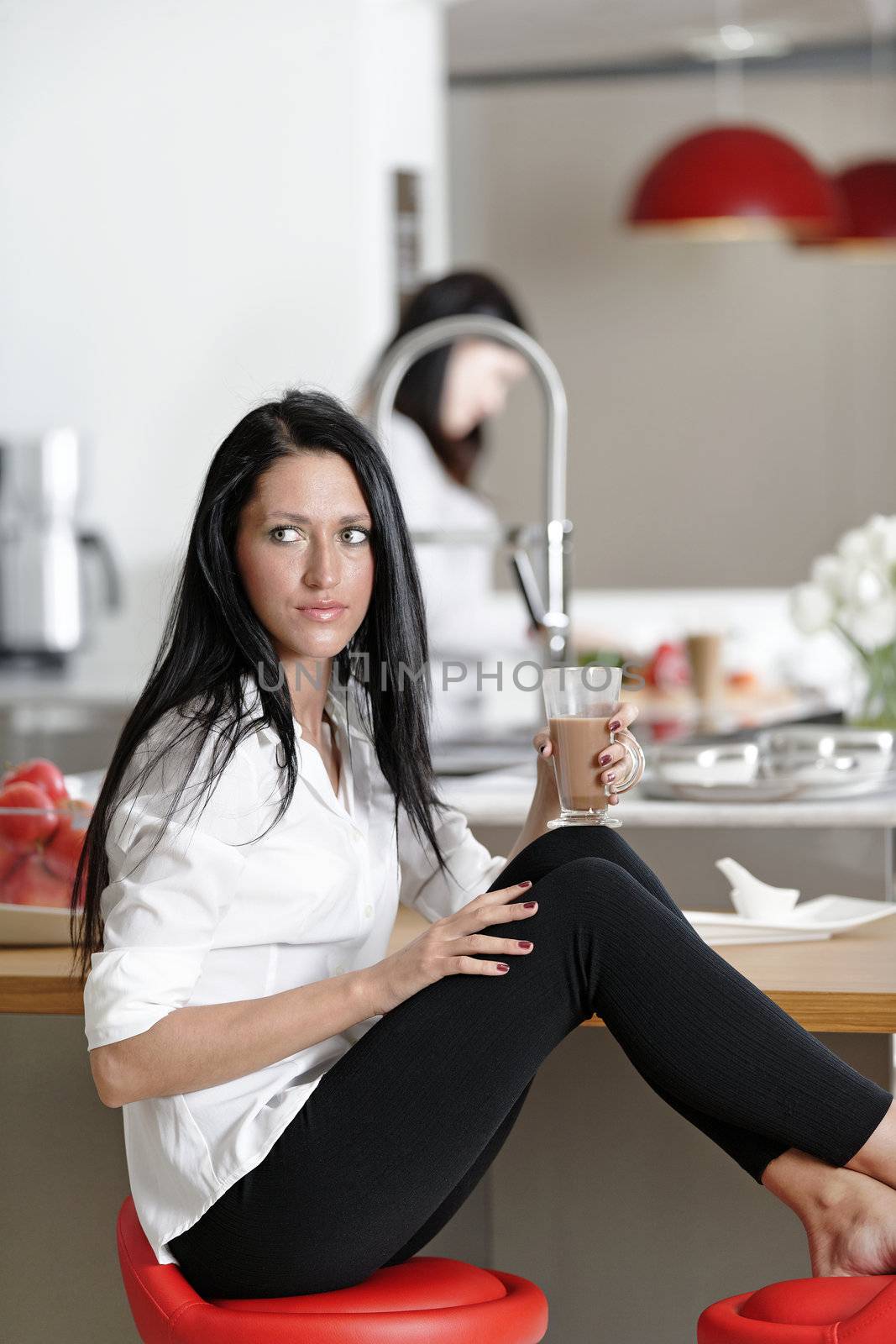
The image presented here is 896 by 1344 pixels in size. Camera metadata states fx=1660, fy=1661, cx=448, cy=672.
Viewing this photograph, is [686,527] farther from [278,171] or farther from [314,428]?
[314,428]

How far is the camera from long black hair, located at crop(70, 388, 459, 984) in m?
1.30

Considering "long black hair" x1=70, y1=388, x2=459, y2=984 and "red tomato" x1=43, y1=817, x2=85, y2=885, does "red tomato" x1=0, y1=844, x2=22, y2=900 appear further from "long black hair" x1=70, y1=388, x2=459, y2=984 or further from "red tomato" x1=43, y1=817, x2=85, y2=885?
"long black hair" x1=70, y1=388, x2=459, y2=984

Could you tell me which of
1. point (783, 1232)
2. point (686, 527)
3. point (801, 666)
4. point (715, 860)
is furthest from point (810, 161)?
point (783, 1232)

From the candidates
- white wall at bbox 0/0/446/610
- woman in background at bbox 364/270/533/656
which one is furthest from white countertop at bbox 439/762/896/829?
white wall at bbox 0/0/446/610

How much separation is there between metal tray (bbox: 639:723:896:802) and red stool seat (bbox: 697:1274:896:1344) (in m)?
0.83

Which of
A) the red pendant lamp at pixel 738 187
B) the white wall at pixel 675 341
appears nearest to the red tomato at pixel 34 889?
the red pendant lamp at pixel 738 187

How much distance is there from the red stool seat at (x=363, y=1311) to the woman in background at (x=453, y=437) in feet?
6.73

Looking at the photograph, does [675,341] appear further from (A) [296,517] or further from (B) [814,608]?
(A) [296,517]

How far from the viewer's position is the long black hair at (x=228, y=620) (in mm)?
1298

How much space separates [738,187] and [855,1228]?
3.11 meters

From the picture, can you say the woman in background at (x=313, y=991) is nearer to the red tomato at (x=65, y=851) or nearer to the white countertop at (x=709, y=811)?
the red tomato at (x=65, y=851)

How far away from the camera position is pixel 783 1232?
5.57 ft

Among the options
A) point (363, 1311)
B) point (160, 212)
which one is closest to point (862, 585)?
point (363, 1311)

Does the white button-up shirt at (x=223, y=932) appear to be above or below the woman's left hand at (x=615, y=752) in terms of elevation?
below
